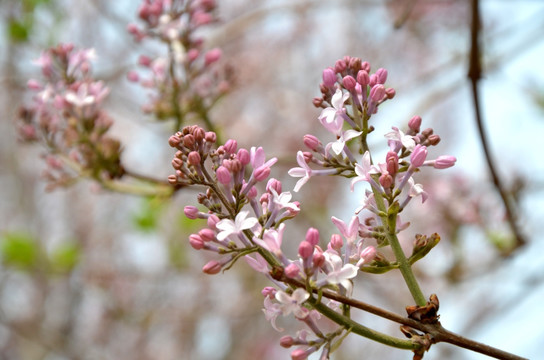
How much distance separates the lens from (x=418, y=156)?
1.20m

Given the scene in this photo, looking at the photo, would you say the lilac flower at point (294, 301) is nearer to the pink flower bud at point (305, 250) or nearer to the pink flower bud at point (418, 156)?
the pink flower bud at point (305, 250)

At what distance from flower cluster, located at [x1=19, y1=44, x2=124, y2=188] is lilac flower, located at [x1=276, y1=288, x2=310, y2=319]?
1487 millimetres

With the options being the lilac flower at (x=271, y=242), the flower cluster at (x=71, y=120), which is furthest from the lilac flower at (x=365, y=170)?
the flower cluster at (x=71, y=120)

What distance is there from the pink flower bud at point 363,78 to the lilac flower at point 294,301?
48cm

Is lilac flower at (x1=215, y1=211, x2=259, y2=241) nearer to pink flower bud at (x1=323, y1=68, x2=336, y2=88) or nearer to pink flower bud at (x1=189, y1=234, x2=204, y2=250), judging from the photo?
pink flower bud at (x1=189, y1=234, x2=204, y2=250)

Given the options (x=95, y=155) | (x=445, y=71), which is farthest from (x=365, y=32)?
(x=95, y=155)

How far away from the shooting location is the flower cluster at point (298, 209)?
1076mm

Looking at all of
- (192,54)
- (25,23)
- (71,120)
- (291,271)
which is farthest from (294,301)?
(25,23)

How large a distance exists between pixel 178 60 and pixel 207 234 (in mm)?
1694

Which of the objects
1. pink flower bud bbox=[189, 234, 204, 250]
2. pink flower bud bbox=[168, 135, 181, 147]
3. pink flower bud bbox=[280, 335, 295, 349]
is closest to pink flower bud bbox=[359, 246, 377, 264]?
pink flower bud bbox=[280, 335, 295, 349]

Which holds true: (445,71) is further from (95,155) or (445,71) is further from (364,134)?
(364,134)

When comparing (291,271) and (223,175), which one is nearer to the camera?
(291,271)

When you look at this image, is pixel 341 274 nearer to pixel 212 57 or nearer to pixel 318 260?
pixel 318 260

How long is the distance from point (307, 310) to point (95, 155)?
1551 mm
